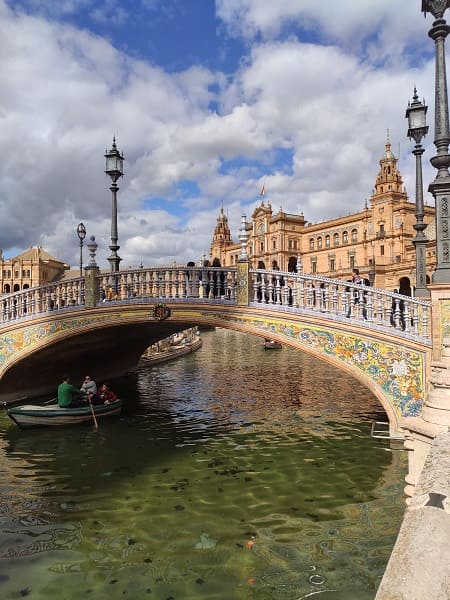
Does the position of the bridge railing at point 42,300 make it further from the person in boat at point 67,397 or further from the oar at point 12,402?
the oar at point 12,402

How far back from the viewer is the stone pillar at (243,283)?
11719 mm

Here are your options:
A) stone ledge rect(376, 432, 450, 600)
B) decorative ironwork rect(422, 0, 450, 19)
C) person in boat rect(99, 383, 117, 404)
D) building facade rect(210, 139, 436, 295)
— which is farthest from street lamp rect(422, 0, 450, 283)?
building facade rect(210, 139, 436, 295)

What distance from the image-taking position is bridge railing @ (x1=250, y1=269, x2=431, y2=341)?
388 inches

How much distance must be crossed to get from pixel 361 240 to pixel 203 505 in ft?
216

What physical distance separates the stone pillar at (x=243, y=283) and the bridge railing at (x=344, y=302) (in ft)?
0.54

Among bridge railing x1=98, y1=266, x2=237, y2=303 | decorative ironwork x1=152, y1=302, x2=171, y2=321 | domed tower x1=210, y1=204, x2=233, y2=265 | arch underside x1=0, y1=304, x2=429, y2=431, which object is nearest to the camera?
arch underside x1=0, y1=304, x2=429, y2=431

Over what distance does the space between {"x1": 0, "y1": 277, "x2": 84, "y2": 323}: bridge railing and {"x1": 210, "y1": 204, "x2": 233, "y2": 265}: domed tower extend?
9387 centimetres

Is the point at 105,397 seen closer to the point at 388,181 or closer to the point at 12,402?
the point at 12,402

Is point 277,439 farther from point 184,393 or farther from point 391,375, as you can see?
point 184,393

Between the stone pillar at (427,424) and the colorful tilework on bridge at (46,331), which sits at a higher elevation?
the colorful tilework on bridge at (46,331)

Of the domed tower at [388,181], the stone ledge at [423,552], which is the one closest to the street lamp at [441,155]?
the stone ledge at [423,552]

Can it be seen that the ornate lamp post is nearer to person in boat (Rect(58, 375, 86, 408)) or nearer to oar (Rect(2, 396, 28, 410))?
person in boat (Rect(58, 375, 86, 408))

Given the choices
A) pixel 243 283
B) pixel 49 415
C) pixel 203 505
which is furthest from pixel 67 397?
pixel 203 505

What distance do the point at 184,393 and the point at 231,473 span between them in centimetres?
897
